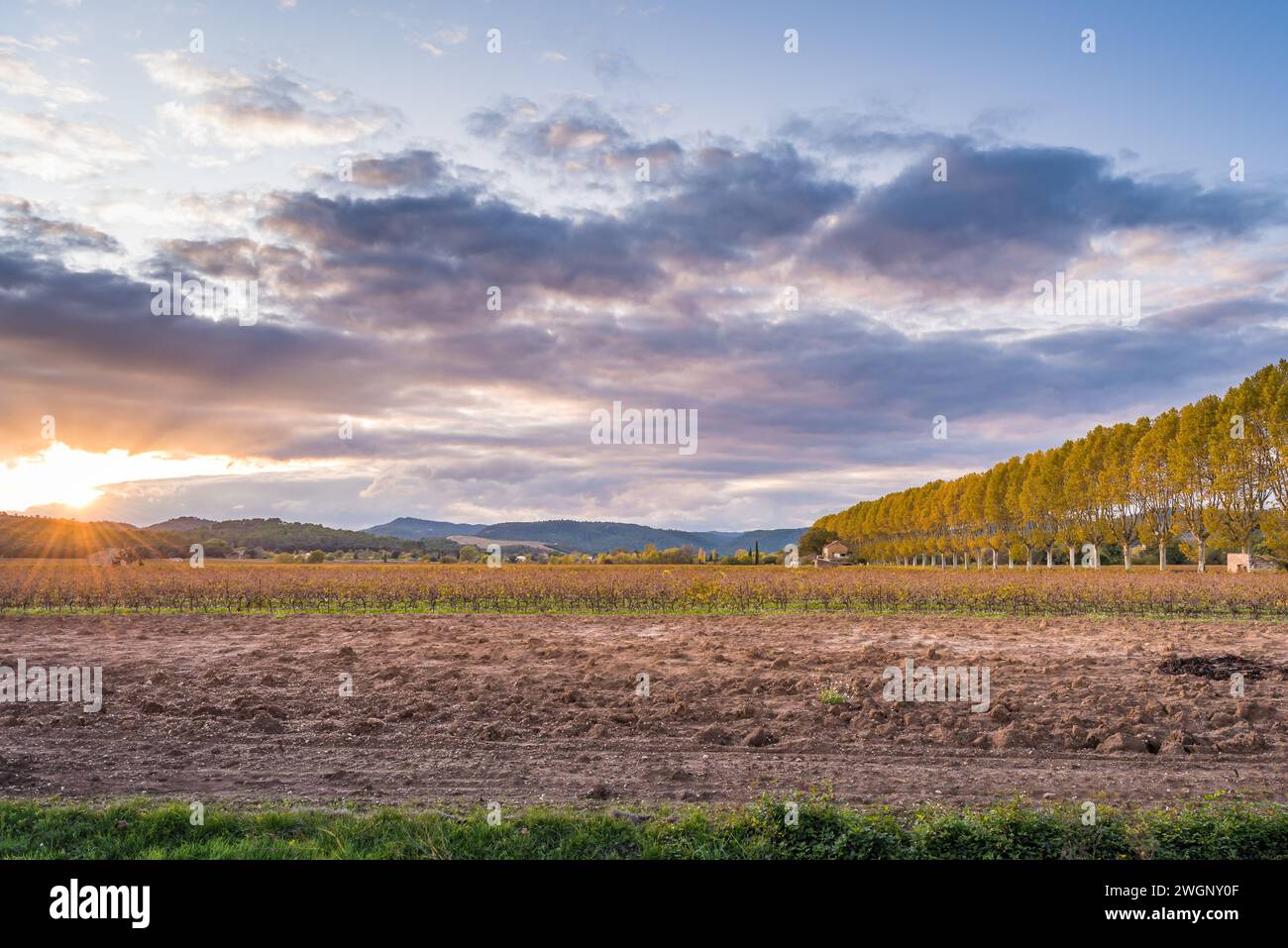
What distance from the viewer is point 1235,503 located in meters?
56.7

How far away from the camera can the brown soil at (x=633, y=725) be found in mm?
9375

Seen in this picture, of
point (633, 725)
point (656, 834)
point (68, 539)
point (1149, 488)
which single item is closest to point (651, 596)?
point (633, 725)

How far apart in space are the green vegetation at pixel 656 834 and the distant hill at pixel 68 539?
104m

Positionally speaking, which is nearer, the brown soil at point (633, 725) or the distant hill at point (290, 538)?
the brown soil at point (633, 725)

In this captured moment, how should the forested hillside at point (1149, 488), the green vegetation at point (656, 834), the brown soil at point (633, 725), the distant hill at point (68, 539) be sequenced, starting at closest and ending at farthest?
Result: the green vegetation at point (656, 834) → the brown soil at point (633, 725) → the forested hillside at point (1149, 488) → the distant hill at point (68, 539)

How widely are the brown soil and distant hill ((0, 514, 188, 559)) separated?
315 feet

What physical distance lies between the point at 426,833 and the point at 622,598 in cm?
2677

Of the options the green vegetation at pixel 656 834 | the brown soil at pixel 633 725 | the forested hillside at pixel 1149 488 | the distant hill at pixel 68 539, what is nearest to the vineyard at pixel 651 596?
the brown soil at pixel 633 725

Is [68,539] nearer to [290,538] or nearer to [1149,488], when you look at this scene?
[290,538]

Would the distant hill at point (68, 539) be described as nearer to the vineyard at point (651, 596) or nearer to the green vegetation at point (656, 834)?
the vineyard at point (651, 596)

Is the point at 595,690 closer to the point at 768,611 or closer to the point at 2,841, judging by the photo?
the point at 2,841

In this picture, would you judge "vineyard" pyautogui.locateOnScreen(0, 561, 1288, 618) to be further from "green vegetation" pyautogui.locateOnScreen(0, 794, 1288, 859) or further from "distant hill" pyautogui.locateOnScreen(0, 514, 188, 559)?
"distant hill" pyautogui.locateOnScreen(0, 514, 188, 559)

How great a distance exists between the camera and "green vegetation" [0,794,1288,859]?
7.05 metres
